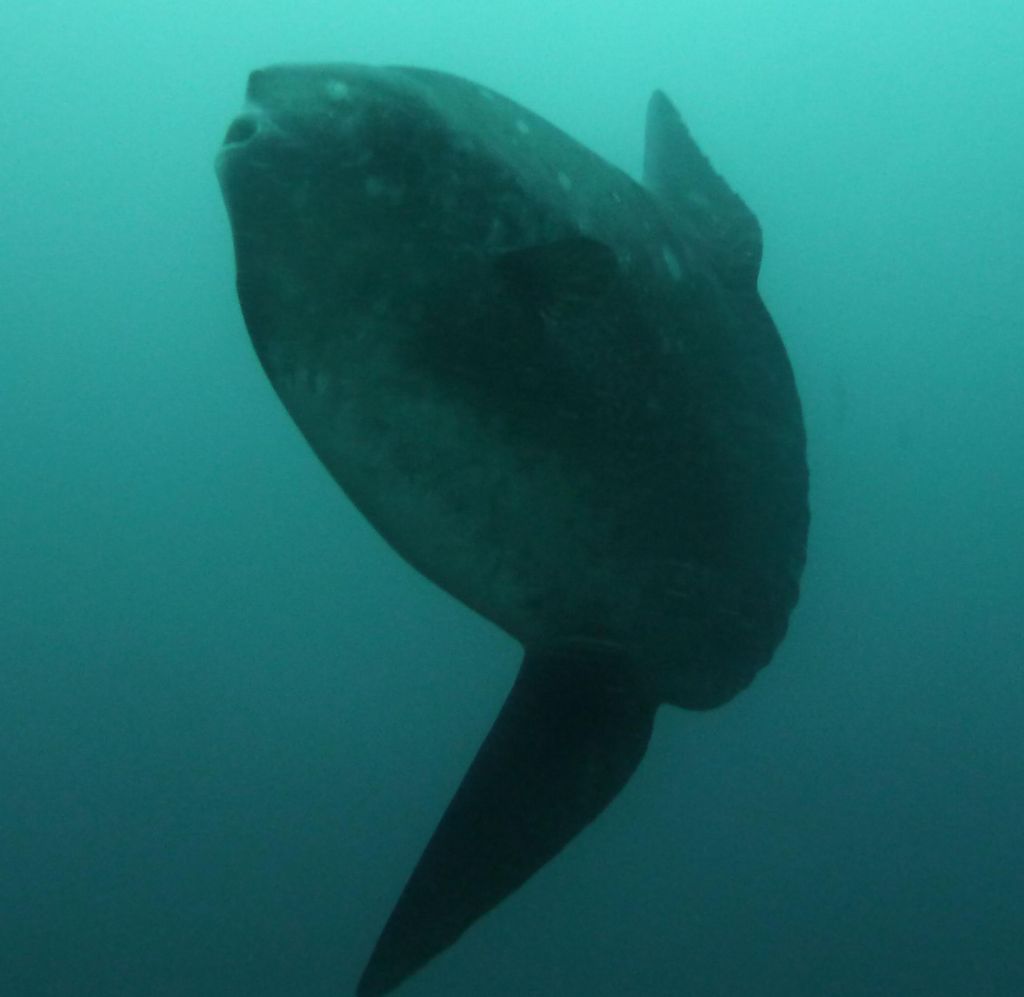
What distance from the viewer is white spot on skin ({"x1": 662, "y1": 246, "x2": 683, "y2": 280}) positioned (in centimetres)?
238

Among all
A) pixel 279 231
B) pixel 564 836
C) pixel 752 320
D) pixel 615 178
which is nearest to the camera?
pixel 279 231

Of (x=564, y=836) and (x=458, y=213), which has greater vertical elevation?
(x=458, y=213)

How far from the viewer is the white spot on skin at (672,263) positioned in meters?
2.38

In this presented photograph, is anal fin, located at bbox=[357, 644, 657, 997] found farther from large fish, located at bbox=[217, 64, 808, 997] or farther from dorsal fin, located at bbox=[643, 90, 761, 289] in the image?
dorsal fin, located at bbox=[643, 90, 761, 289]

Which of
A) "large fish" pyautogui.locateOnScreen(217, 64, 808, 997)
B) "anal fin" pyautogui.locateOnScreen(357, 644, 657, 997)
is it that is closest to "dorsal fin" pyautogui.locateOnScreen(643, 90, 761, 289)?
"large fish" pyautogui.locateOnScreen(217, 64, 808, 997)

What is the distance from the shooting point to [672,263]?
2400 mm

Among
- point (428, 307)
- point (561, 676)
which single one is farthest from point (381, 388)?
point (561, 676)

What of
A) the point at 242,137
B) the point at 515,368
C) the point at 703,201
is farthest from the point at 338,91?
the point at 703,201

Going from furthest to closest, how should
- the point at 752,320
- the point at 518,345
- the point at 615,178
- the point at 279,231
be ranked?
the point at 752,320 → the point at 615,178 → the point at 518,345 → the point at 279,231

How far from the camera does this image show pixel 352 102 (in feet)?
6.24

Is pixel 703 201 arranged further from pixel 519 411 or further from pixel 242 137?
pixel 242 137

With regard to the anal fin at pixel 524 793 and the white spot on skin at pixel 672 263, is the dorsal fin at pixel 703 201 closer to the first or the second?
the white spot on skin at pixel 672 263

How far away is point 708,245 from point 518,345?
93 cm

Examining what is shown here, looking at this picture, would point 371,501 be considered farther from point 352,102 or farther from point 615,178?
point 615,178
